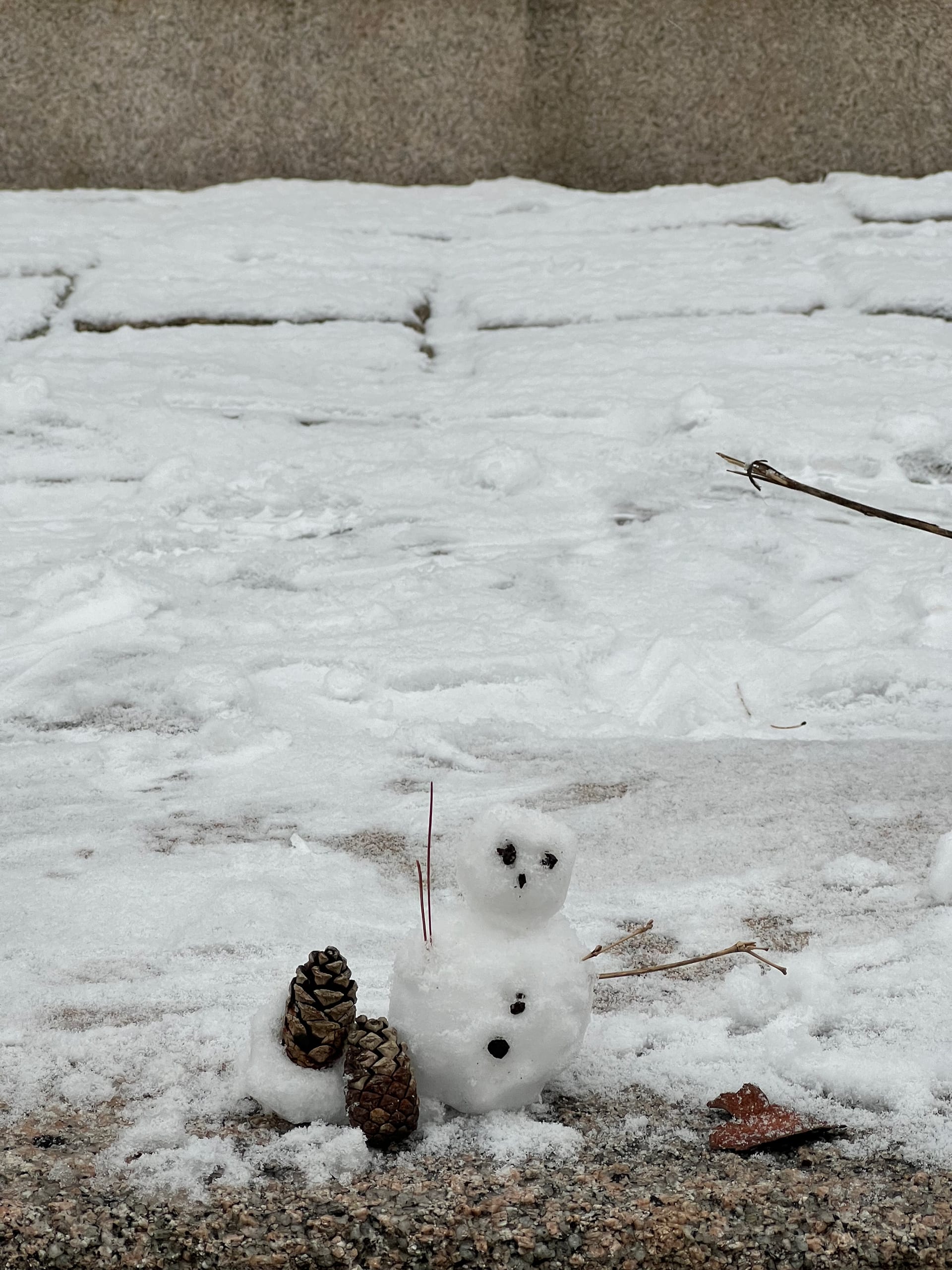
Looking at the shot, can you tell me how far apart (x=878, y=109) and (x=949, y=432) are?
Answer: 2.97 meters

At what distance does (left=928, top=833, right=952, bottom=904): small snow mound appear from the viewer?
147 centimetres

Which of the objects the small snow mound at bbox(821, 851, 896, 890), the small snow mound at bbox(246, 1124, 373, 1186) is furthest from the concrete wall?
the small snow mound at bbox(246, 1124, 373, 1186)

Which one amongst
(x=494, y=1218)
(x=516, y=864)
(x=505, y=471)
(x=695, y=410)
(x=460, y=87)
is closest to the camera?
(x=494, y=1218)

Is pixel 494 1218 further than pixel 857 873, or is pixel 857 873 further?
pixel 857 873

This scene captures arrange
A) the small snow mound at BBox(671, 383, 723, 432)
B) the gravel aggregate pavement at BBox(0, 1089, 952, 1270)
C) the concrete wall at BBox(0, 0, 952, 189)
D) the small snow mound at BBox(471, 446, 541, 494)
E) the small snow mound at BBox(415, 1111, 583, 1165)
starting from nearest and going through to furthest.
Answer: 1. the gravel aggregate pavement at BBox(0, 1089, 952, 1270)
2. the small snow mound at BBox(415, 1111, 583, 1165)
3. the small snow mound at BBox(471, 446, 541, 494)
4. the small snow mound at BBox(671, 383, 723, 432)
5. the concrete wall at BBox(0, 0, 952, 189)

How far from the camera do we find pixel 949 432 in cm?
323

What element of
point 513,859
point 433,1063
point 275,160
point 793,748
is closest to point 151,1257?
point 433,1063

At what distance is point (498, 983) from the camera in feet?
3.45

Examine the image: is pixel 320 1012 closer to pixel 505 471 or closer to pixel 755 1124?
pixel 755 1124

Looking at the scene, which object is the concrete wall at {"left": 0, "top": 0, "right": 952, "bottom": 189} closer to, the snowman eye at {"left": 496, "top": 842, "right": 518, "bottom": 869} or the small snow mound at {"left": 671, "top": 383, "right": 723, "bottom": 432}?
the small snow mound at {"left": 671, "top": 383, "right": 723, "bottom": 432}

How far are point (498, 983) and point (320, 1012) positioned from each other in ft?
0.52

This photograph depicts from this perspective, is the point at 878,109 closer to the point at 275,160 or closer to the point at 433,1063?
the point at 275,160

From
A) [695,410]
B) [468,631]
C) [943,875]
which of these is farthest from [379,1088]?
[695,410]

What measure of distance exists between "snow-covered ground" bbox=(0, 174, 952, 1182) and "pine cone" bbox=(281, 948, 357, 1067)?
7cm
